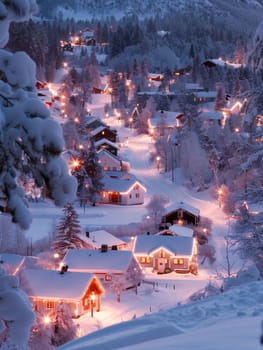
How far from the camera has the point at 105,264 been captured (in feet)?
97.2

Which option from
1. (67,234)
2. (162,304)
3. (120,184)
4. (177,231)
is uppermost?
(120,184)

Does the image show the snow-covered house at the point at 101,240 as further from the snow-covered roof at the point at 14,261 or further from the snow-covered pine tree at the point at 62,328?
the snow-covered pine tree at the point at 62,328

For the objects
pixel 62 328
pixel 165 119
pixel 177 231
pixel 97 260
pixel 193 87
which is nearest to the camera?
pixel 62 328

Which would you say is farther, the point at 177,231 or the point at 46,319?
the point at 177,231

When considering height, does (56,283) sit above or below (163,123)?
below

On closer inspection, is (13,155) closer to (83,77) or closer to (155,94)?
(155,94)

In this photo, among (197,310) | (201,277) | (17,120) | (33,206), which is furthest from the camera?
(33,206)

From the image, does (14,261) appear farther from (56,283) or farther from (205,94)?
(205,94)

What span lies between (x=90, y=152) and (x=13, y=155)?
1694 inches

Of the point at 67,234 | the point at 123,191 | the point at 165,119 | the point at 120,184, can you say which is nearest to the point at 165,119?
the point at 165,119

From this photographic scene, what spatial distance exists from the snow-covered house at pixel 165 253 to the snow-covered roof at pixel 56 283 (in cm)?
820

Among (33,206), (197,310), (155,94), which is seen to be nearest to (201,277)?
(33,206)

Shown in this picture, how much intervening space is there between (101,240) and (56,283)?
851 centimetres

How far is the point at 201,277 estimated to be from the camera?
3025cm
